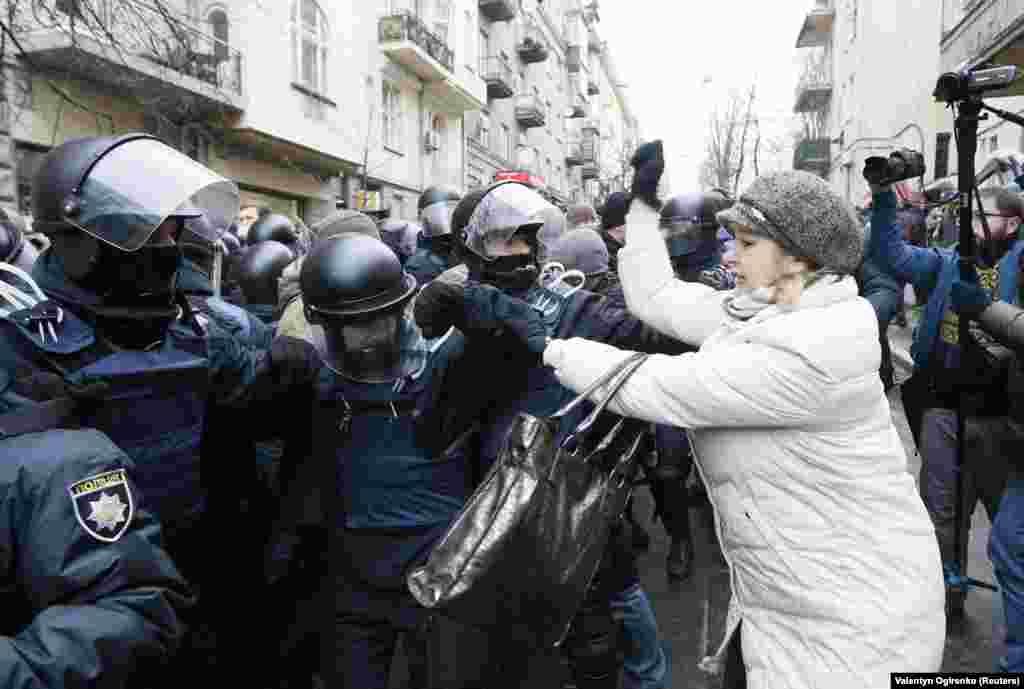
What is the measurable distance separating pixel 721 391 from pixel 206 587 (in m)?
1.50

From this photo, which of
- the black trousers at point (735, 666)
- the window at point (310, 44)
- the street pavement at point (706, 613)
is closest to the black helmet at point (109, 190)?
the street pavement at point (706, 613)

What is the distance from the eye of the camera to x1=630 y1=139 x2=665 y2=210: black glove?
6.79ft

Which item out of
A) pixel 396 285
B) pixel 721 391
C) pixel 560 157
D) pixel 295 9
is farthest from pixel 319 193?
pixel 560 157

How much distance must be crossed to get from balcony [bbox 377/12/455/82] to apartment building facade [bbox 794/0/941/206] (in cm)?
1140

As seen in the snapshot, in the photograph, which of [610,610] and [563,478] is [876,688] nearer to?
[563,478]

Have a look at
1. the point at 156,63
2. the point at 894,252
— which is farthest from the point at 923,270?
the point at 156,63

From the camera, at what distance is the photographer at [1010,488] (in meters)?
2.62

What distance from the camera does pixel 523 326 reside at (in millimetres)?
2285

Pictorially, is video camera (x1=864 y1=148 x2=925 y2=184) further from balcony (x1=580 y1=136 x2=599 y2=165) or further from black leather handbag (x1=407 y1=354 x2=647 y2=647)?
balcony (x1=580 y1=136 x2=599 y2=165)

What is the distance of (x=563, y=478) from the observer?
170cm

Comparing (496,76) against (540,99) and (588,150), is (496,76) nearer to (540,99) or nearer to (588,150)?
(540,99)

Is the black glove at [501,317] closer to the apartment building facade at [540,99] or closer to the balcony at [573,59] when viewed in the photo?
the apartment building facade at [540,99]

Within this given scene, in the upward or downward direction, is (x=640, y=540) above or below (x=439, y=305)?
below

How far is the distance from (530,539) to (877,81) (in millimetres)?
28566
